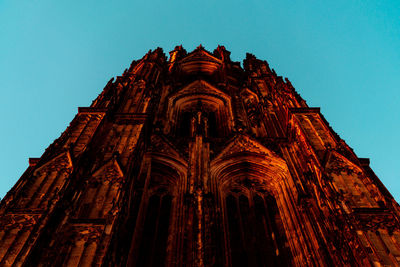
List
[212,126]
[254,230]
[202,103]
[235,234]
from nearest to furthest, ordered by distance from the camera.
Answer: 1. [235,234]
2. [254,230]
3. [212,126]
4. [202,103]

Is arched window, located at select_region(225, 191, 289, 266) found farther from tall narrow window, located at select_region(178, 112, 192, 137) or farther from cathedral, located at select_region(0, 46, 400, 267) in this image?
tall narrow window, located at select_region(178, 112, 192, 137)

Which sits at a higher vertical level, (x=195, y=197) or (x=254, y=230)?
(x=195, y=197)

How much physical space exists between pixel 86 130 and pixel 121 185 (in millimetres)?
4109

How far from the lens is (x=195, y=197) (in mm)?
11469

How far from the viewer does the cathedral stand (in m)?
8.82

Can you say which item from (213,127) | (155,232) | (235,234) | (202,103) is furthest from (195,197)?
(202,103)

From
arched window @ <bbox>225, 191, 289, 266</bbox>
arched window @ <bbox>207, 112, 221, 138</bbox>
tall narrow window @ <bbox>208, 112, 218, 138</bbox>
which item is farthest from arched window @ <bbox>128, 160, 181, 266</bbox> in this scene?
tall narrow window @ <bbox>208, 112, 218, 138</bbox>

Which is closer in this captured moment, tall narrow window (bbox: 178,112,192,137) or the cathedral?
the cathedral

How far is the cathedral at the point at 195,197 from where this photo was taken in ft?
28.9

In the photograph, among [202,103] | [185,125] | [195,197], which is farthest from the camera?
[202,103]

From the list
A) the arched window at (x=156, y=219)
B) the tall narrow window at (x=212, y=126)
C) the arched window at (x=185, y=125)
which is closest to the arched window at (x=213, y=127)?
the tall narrow window at (x=212, y=126)

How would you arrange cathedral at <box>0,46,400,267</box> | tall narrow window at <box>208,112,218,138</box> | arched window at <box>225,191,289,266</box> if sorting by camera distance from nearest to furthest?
cathedral at <box>0,46,400,267</box>
arched window at <box>225,191,289,266</box>
tall narrow window at <box>208,112,218,138</box>

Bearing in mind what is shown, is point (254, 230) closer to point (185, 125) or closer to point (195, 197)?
point (195, 197)

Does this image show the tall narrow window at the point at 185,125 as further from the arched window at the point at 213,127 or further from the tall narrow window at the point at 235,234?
the tall narrow window at the point at 235,234
